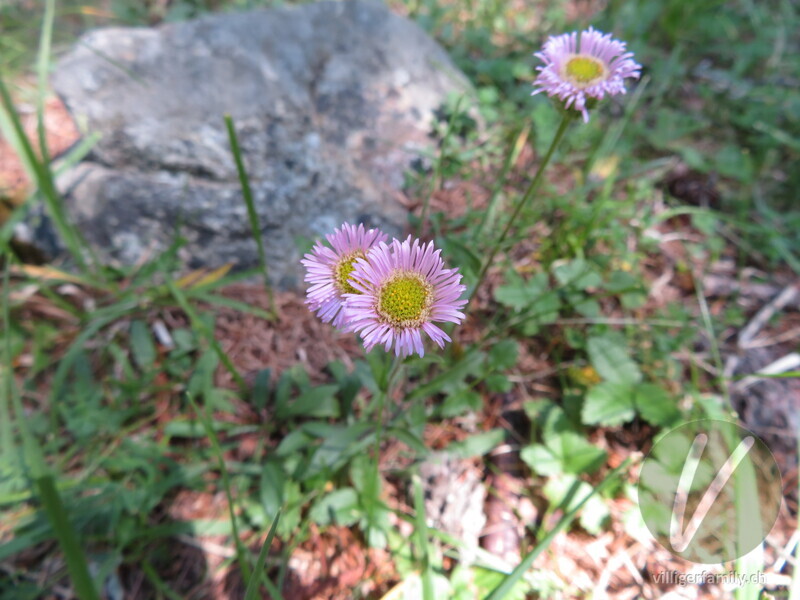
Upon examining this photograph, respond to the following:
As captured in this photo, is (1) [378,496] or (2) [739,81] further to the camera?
(2) [739,81]

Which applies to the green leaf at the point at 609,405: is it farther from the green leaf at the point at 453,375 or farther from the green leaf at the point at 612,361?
the green leaf at the point at 453,375

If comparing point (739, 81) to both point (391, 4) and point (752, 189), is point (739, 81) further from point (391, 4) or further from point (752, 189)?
point (391, 4)

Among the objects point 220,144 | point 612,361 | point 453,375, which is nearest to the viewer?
point 453,375

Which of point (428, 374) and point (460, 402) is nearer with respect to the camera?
point (460, 402)

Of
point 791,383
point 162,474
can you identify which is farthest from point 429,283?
point 791,383

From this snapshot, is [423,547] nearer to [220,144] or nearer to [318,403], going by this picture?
→ [318,403]

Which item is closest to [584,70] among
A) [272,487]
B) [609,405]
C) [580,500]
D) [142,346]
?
[609,405]

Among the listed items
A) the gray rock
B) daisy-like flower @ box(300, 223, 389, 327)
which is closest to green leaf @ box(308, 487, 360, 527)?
daisy-like flower @ box(300, 223, 389, 327)
